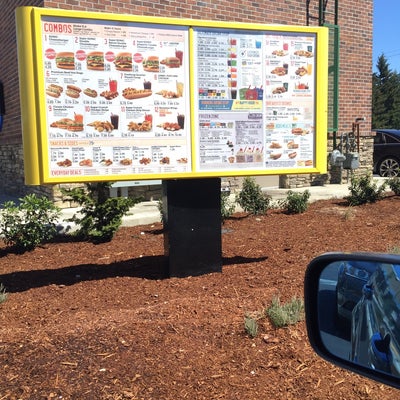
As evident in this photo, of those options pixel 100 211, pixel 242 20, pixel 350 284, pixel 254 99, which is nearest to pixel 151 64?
pixel 254 99

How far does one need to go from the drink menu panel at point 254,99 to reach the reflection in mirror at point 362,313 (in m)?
2.74

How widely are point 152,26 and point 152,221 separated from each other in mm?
3570

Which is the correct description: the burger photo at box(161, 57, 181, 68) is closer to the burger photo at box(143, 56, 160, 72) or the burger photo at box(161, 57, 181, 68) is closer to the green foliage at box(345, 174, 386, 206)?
the burger photo at box(143, 56, 160, 72)

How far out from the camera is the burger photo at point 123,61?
394 centimetres

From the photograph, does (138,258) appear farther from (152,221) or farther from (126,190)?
(126,190)

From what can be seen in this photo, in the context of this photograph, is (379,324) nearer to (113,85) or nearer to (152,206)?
(113,85)

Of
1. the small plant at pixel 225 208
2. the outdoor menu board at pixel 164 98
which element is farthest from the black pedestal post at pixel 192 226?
the small plant at pixel 225 208

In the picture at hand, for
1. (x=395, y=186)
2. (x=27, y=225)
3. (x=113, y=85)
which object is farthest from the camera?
(x=395, y=186)

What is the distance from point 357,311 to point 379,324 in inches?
4.1

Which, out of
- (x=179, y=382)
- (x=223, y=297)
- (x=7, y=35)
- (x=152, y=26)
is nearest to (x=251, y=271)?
(x=223, y=297)

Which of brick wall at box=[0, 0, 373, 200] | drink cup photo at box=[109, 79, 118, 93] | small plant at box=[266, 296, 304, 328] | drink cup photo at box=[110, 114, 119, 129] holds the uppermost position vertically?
brick wall at box=[0, 0, 373, 200]

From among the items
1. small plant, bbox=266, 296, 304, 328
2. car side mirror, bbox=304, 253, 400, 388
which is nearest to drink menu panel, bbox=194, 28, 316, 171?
small plant, bbox=266, 296, 304, 328

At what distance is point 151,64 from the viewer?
4051mm

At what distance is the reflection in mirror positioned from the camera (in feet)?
4.66
